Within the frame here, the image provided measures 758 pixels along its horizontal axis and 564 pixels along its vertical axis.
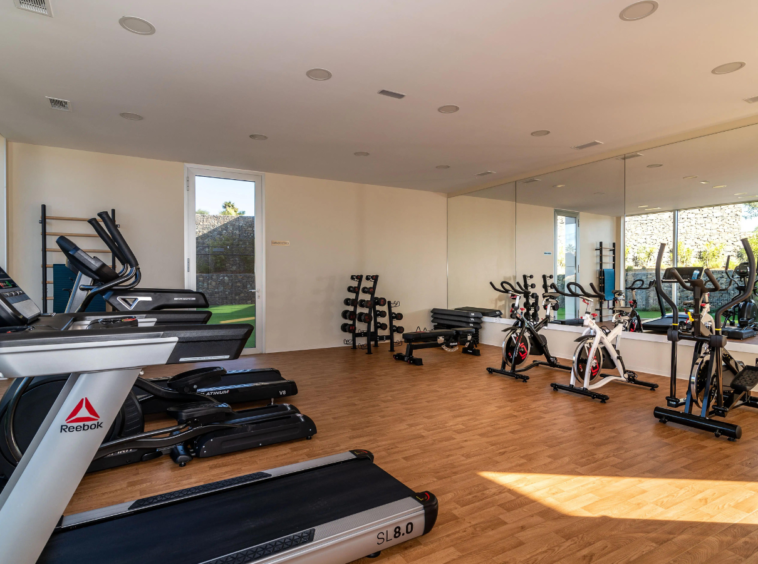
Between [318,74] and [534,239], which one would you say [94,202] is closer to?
[318,74]

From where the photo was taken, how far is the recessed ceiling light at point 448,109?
3.94 m

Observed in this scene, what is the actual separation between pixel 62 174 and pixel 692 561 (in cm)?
671

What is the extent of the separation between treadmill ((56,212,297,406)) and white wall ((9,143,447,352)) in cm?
239

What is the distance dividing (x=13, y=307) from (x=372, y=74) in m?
2.77

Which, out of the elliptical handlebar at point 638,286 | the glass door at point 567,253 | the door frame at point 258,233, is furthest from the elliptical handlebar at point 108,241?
the glass door at point 567,253

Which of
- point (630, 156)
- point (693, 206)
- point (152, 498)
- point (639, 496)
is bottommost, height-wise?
point (639, 496)

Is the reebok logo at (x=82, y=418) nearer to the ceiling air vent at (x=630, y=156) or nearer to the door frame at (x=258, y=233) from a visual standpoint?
the door frame at (x=258, y=233)

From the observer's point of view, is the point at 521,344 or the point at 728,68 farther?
the point at 521,344

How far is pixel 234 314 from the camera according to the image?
633 cm

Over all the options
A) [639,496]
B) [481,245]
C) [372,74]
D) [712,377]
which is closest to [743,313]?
[712,377]

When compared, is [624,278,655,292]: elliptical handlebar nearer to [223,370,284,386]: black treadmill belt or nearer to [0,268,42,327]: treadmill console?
[223,370,284,386]: black treadmill belt

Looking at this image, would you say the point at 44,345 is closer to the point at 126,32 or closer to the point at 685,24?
the point at 126,32

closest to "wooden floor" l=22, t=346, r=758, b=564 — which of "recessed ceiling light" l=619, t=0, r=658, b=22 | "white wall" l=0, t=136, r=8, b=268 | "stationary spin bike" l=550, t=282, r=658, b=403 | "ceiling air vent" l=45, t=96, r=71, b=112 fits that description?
"stationary spin bike" l=550, t=282, r=658, b=403

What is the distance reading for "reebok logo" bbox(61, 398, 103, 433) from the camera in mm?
1241
